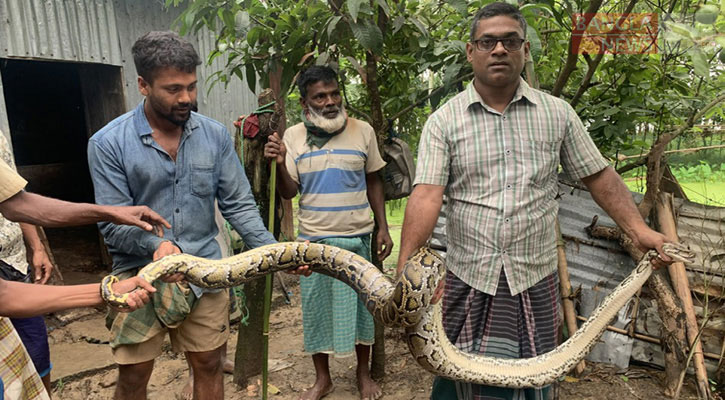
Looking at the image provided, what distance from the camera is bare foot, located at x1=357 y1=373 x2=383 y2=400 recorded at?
4.25 m

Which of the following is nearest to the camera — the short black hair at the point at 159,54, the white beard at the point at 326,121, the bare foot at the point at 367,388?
the short black hair at the point at 159,54

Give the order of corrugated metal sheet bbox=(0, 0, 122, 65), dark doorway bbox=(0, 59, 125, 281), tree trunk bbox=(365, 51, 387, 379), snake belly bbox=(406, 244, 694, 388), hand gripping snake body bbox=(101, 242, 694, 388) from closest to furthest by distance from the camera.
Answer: hand gripping snake body bbox=(101, 242, 694, 388) < snake belly bbox=(406, 244, 694, 388) < tree trunk bbox=(365, 51, 387, 379) < corrugated metal sheet bbox=(0, 0, 122, 65) < dark doorway bbox=(0, 59, 125, 281)

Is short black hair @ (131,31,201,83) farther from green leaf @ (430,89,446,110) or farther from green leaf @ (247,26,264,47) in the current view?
green leaf @ (430,89,446,110)

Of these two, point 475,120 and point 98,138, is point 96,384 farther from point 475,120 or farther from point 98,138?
point 475,120

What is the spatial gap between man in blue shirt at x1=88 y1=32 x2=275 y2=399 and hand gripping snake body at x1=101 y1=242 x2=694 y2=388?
0.27 meters

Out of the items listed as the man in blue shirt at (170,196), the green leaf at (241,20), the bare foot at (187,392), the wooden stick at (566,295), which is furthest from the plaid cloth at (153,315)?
the wooden stick at (566,295)

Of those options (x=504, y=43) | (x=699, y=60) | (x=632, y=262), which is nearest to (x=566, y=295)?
(x=632, y=262)

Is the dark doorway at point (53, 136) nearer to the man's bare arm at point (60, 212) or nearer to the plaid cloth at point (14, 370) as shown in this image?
the man's bare arm at point (60, 212)

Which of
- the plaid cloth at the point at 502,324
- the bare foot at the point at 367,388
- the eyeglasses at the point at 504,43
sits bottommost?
the bare foot at the point at 367,388

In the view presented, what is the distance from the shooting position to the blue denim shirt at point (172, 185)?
286 centimetres

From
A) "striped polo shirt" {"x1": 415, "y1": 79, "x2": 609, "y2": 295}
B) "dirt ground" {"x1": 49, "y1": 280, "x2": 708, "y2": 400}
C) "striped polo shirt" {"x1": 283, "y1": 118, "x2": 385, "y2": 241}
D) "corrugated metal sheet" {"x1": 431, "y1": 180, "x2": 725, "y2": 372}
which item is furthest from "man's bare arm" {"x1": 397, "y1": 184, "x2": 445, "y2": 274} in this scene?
"corrugated metal sheet" {"x1": 431, "y1": 180, "x2": 725, "y2": 372}

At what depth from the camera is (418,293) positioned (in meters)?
2.38

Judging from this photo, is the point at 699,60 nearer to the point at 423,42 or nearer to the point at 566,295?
the point at 423,42

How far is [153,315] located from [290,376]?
2.08 m
